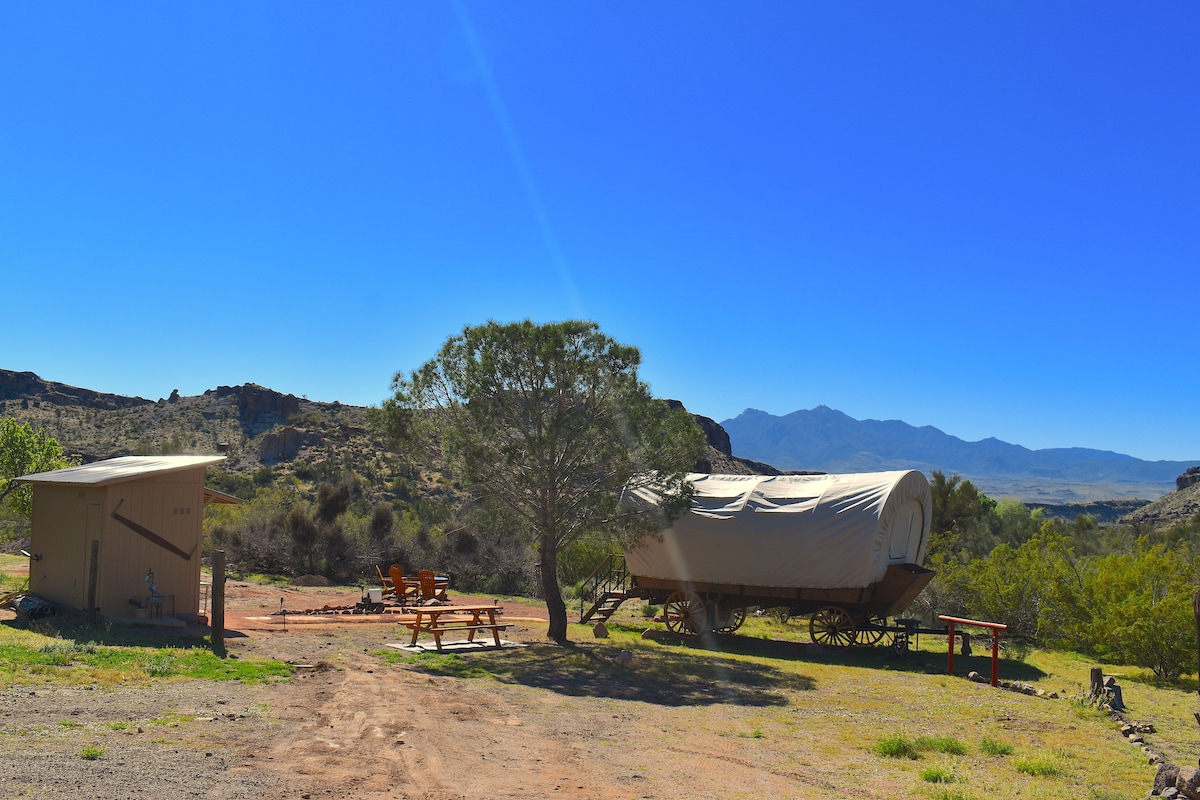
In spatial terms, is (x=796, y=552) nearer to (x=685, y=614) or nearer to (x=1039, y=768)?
(x=685, y=614)

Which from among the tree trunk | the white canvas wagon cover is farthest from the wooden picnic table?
the white canvas wagon cover

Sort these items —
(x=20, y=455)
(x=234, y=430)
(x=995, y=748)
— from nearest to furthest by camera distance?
1. (x=995, y=748)
2. (x=20, y=455)
3. (x=234, y=430)

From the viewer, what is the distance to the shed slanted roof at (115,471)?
15.0 m

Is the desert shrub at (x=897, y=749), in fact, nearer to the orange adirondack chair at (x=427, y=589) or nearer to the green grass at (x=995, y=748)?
the green grass at (x=995, y=748)

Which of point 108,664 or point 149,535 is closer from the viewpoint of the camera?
point 108,664

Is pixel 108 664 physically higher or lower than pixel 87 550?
lower

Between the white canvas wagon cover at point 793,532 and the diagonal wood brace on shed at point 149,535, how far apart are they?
8.38m

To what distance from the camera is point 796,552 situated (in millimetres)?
17219

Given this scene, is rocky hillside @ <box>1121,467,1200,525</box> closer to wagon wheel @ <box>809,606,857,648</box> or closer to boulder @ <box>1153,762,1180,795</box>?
wagon wheel @ <box>809,606,857,648</box>

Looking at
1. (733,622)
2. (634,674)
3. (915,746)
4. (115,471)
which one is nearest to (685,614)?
(733,622)

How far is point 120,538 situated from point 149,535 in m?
0.48

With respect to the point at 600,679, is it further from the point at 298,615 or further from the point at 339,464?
the point at 339,464

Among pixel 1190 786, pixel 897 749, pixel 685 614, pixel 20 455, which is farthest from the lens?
pixel 20 455

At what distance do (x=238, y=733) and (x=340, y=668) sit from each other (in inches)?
167
